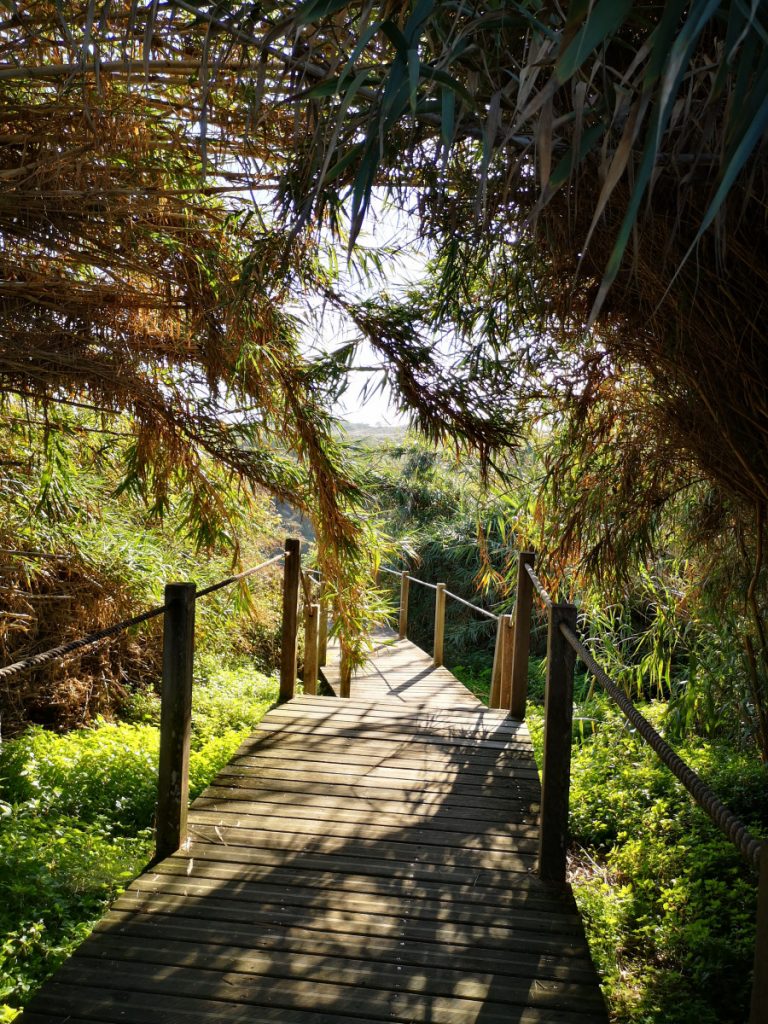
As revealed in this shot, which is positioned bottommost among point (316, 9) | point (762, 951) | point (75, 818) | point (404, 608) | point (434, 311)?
point (404, 608)

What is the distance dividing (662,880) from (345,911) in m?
2.14

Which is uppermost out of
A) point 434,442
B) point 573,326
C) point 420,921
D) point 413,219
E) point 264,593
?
point 413,219

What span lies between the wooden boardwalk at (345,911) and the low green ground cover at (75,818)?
723 mm

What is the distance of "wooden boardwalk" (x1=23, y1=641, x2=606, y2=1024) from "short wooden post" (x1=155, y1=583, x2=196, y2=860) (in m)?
0.10

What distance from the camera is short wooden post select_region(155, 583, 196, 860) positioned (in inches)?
99.7

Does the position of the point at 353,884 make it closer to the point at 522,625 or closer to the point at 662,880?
the point at 522,625

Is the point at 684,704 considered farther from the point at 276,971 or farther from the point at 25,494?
the point at 25,494

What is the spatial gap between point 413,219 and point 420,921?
7.82 feet

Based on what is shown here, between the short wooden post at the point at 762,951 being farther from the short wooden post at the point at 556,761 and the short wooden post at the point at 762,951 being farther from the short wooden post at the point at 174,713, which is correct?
the short wooden post at the point at 174,713

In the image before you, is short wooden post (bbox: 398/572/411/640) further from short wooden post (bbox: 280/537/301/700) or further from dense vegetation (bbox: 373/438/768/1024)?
short wooden post (bbox: 280/537/301/700)

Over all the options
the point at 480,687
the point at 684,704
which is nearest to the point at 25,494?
the point at 684,704

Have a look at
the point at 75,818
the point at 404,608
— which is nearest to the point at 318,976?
the point at 75,818

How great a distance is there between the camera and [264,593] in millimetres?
8859

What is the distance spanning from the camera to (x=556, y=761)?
7.93 feet
